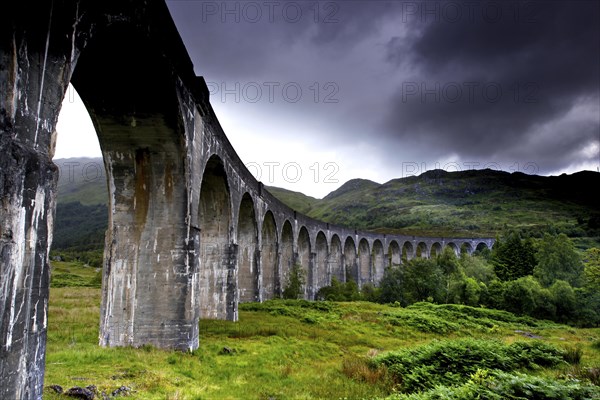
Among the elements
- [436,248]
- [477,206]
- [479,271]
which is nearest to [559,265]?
[479,271]

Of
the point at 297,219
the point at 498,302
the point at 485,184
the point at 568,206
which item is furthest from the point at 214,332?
the point at 485,184

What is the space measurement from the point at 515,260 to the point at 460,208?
333ft

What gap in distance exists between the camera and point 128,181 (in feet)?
35.2

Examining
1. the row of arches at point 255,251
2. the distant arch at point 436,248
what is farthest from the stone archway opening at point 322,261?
the distant arch at point 436,248

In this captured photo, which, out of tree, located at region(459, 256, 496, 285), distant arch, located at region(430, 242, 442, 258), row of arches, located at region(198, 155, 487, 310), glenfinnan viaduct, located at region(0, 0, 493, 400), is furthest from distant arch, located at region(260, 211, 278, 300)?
distant arch, located at region(430, 242, 442, 258)

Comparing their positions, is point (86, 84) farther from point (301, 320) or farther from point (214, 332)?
point (301, 320)

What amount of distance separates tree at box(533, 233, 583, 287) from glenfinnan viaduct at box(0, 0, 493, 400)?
25.4m

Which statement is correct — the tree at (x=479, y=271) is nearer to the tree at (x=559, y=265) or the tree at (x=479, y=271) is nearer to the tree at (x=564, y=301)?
the tree at (x=559, y=265)

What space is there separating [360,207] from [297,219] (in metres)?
130

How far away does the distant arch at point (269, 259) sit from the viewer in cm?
2716

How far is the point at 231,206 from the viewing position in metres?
16.0

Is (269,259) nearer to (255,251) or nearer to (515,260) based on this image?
(255,251)

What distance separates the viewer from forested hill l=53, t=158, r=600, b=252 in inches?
3695

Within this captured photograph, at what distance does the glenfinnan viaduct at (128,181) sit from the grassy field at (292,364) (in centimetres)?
145
